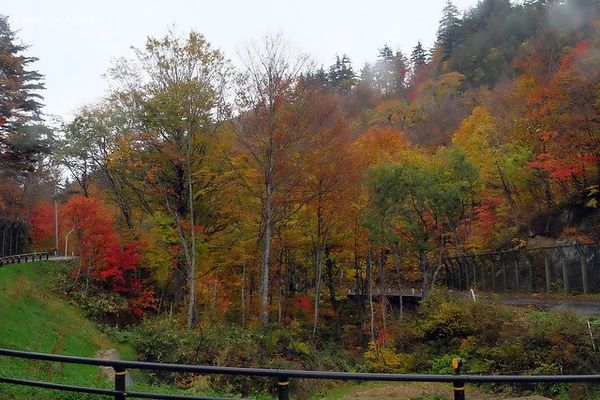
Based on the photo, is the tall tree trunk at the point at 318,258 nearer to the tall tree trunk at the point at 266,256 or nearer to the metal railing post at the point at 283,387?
the tall tree trunk at the point at 266,256

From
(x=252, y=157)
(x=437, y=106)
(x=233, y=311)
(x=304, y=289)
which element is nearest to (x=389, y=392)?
(x=252, y=157)

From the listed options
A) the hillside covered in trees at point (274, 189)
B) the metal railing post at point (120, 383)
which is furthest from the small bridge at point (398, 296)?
the metal railing post at point (120, 383)

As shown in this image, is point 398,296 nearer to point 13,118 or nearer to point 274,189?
point 274,189

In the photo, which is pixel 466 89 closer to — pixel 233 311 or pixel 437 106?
pixel 437 106

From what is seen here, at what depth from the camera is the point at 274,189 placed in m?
26.2

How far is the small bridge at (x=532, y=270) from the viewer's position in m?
26.2

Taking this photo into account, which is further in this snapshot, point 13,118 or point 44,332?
point 13,118

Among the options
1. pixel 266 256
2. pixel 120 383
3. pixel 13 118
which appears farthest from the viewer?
pixel 13 118

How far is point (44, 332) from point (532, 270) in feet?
82.0

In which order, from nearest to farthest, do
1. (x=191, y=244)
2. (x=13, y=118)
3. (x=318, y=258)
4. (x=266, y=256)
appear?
(x=266, y=256)
(x=191, y=244)
(x=318, y=258)
(x=13, y=118)

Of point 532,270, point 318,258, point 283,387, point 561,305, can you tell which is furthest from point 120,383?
point 532,270

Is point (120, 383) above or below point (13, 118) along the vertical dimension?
below

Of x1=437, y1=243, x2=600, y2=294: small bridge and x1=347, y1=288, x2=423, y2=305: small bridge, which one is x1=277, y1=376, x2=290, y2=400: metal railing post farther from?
x1=347, y1=288, x2=423, y2=305: small bridge

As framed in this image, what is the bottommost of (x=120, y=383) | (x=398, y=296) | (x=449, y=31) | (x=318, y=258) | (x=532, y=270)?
(x=398, y=296)
